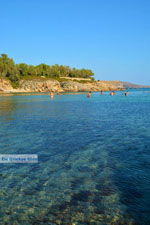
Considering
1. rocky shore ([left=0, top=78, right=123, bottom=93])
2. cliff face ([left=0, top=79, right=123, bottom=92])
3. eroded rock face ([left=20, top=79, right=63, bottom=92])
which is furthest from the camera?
eroded rock face ([left=20, top=79, right=63, bottom=92])

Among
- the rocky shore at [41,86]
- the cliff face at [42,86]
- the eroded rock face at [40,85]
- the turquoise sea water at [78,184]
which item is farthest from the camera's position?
the eroded rock face at [40,85]

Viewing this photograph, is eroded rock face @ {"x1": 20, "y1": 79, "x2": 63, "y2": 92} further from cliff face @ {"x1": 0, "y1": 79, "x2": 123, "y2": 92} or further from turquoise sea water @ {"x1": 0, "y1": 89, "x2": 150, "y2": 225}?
turquoise sea water @ {"x1": 0, "y1": 89, "x2": 150, "y2": 225}

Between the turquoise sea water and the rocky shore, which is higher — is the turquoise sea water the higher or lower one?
the lower one

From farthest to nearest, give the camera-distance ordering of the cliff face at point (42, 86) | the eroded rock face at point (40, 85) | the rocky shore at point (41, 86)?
the eroded rock face at point (40, 85) < the cliff face at point (42, 86) < the rocky shore at point (41, 86)

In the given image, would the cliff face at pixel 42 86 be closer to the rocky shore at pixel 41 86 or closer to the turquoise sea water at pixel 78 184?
the rocky shore at pixel 41 86

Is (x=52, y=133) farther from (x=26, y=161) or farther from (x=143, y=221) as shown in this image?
(x=143, y=221)

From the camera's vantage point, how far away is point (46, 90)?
593ft

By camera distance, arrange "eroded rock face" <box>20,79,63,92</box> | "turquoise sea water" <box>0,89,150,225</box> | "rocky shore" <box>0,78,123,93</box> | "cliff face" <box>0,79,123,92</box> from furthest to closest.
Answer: "eroded rock face" <box>20,79,63,92</box>
"cliff face" <box>0,79,123,92</box>
"rocky shore" <box>0,78,123,93</box>
"turquoise sea water" <box>0,89,150,225</box>

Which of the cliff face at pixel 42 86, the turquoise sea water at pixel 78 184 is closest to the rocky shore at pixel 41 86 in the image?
the cliff face at pixel 42 86

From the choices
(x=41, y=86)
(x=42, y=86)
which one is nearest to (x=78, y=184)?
(x=41, y=86)

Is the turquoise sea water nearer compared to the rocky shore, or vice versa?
the turquoise sea water

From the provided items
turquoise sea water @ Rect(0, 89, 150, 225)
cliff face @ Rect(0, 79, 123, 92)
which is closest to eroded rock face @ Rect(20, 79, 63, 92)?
cliff face @ Rect(0, 79, 123, 92)

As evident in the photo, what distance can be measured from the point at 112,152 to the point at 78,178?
491 cm

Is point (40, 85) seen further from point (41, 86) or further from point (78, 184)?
point (78, 184)
